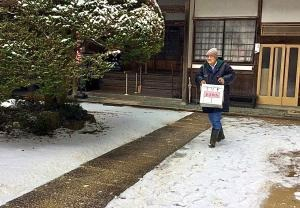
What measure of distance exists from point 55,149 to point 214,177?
306 cm

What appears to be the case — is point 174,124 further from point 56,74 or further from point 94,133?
point 56,74

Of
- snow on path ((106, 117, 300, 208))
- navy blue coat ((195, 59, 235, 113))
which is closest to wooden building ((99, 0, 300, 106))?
snow on path ((106, 117, 300, 208))

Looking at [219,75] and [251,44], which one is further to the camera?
[251,44]

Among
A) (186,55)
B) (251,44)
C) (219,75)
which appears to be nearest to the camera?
(219,75)

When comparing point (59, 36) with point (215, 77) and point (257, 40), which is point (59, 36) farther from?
point (257, 40)

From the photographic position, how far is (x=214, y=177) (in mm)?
6469

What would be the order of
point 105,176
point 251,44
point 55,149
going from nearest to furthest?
point 105,176, point 55,149, point 251,44

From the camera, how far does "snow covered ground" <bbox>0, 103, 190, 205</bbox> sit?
6049 mm

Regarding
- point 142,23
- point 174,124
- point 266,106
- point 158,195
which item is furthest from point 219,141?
point 266,106

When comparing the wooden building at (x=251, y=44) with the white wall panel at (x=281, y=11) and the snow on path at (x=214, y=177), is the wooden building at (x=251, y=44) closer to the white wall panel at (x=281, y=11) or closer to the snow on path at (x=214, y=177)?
the white wall panel at (x=281, y=11)

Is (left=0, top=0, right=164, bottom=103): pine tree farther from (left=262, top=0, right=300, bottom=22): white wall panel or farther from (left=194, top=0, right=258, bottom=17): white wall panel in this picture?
(left=262, top=0, right=300, bottom=22): white wall panel

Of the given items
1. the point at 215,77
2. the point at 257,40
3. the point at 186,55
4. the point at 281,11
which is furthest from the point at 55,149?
the point at 281,11

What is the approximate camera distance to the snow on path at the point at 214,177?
546cm

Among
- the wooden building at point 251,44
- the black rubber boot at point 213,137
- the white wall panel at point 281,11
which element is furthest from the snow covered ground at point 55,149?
the white wall panel at point 281,11
